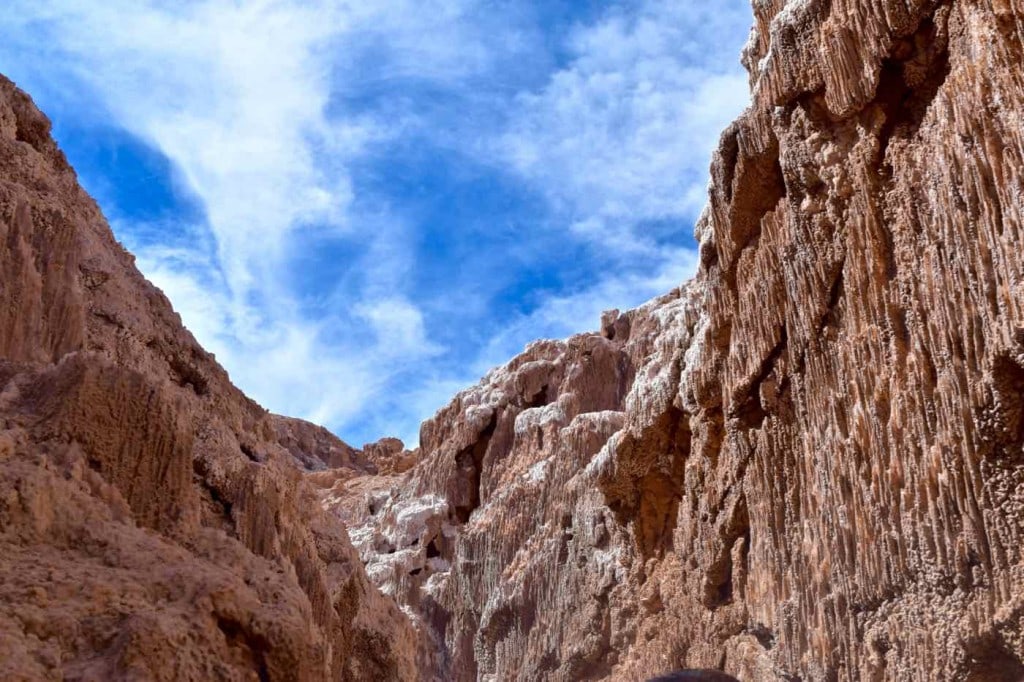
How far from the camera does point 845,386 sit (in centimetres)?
1410

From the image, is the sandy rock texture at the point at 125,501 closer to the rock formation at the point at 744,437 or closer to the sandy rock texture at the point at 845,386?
the rock formation at the point at 744,437

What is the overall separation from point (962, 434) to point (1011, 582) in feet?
5.40

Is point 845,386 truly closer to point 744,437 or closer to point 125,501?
point 744,437

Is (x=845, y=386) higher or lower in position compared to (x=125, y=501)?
higher

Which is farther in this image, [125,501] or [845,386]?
[845,386]

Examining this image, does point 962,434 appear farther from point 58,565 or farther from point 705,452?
point 58,565

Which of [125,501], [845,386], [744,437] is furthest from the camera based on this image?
[744,437]

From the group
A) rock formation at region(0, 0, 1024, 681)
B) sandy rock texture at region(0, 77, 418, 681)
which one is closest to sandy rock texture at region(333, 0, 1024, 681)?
rock formation at region(0, 0, 1024, 681)

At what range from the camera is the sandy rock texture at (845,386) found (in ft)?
37.3

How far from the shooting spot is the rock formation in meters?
5.07

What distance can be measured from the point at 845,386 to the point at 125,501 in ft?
35.0

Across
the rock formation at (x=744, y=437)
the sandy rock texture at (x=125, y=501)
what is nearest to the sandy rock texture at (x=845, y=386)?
the rock formation at (x=744, y=437)

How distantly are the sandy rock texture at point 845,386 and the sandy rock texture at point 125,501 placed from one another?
252 inches

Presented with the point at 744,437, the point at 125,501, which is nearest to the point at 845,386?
the point at 744,437
